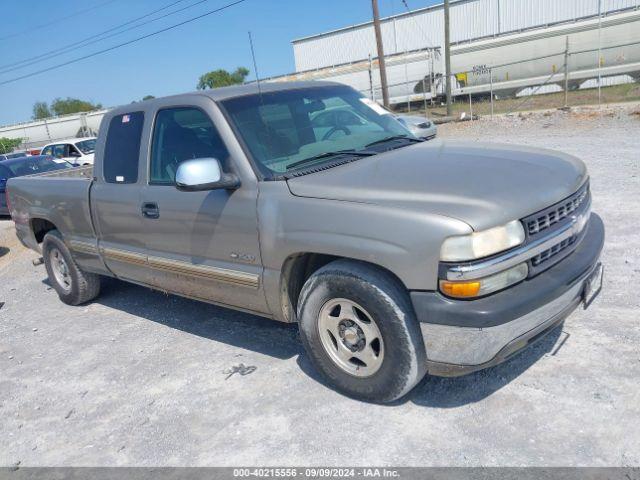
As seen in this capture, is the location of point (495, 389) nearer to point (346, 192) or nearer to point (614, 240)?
point (346, 192)

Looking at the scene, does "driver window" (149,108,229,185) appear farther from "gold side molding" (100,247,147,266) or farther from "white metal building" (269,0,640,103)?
"white metal building" (269,0,640,103)

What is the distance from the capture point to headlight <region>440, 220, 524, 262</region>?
275 centimetres

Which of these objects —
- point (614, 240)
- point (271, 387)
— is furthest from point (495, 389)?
point (614, 240)

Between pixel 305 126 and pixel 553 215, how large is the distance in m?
1.78

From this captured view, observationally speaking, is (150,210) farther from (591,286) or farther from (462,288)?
(591,286)

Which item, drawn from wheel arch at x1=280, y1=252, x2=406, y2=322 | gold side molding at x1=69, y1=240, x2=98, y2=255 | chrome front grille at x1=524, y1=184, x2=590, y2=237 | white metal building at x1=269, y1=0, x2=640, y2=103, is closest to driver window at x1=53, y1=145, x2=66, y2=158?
white metal building at x1=269, y1=0, x2=640, y2=103

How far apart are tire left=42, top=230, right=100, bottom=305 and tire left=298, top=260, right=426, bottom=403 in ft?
10.6

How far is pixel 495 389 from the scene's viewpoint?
339cm

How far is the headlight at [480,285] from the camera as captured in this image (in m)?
2.79

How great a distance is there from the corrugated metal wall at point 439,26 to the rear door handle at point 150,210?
35.1 m

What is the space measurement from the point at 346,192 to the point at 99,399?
2.28 meters

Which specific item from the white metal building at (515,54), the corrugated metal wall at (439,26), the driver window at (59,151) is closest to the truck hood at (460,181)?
the driver window at (59,151)

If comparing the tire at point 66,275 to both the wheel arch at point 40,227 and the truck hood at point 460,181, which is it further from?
the truck hood at point 460,181

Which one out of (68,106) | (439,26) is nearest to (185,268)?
(439,26)
